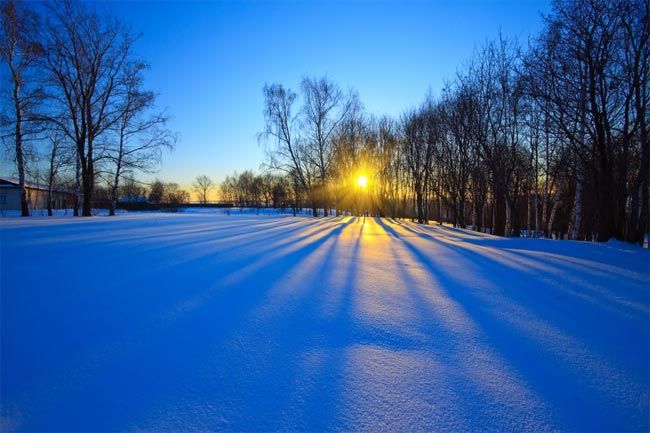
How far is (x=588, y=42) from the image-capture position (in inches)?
315

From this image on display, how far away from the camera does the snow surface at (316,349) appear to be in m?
1.40

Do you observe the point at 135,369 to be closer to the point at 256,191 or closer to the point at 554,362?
the point at 554,362

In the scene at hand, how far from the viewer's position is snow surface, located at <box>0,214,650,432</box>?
140 centimetres

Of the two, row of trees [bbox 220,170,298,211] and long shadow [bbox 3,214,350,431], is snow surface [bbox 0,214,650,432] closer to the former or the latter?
long shadow [bbox 3,214,350,431]

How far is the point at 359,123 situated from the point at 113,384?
1075 inches

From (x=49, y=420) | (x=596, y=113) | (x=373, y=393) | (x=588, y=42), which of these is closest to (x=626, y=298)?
(x=373, y=393)

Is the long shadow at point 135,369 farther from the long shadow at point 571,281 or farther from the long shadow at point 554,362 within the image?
the long shadow at point 571,281

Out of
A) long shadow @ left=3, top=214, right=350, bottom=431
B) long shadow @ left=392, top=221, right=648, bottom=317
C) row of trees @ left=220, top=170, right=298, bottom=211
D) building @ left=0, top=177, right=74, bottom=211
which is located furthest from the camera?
row of trees @ left=220, top=170, right=298, bottom=211

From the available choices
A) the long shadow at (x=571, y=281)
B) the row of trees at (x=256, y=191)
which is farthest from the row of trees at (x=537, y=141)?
the row of trees at (x=256, y=191)

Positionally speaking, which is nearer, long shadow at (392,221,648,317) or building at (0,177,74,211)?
long shadow at (392,221,648,317)

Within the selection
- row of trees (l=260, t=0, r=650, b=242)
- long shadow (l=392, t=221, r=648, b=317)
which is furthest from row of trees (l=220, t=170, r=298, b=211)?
long shadow (l=392, t=221, r=648, b=317)

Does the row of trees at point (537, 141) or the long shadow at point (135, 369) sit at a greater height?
the row of trees at point (537, 141)

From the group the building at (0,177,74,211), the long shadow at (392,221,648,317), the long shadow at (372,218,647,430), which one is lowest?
the long shadow at (372,218,647,430)

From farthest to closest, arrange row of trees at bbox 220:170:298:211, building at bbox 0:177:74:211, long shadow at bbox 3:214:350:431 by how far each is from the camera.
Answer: row of trees at bbox 220:170:298:211 < building at bbox 0:177:74:211 < long shadow at bbox 3:214:350:431
